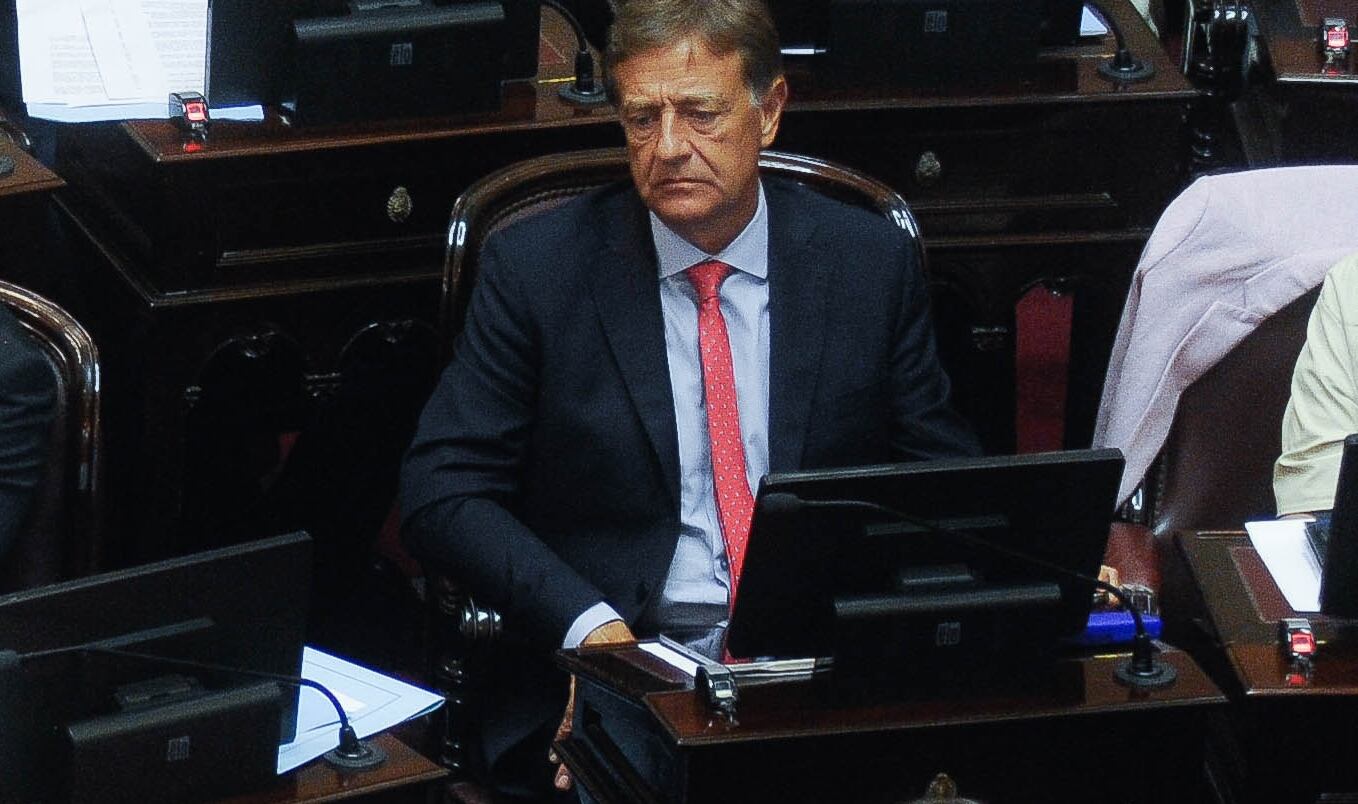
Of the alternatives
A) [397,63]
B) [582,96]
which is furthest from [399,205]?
[582,96]

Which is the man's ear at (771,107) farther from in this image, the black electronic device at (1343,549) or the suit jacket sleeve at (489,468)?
the black electronic device at (1343,549)

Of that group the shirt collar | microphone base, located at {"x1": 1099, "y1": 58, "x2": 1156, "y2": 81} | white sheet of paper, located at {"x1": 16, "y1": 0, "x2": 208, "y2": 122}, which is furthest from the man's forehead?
microphone base, located at {"x1": 1099, "y1": 58, "x2": 1156, "y2": 81}

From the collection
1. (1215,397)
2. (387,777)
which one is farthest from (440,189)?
(387,777)

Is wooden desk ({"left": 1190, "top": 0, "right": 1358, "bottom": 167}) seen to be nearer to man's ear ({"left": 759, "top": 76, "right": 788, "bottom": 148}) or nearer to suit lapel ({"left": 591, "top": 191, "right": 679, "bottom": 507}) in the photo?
man's ear ({"left": 759, "top": 76, "right": 788, "bottom": 148})

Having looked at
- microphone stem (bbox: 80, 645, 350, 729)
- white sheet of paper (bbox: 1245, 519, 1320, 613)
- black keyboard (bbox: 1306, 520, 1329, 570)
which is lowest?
microphone stem (bbox: 80, 645, 350, 729)

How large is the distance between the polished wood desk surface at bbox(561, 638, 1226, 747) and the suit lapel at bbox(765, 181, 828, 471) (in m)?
0.57

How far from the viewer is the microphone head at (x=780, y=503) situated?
85.7 inches

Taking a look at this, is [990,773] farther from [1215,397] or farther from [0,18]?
[0,18]

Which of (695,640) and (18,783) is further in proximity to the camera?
(695,640)

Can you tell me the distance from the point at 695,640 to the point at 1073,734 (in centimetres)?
70

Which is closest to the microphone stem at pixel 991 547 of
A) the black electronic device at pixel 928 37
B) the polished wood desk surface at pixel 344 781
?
the polished wood desk surface at pixel 344 781

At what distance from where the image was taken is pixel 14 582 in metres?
2.75

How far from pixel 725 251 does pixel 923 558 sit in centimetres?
78

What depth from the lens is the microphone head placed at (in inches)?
85.7
